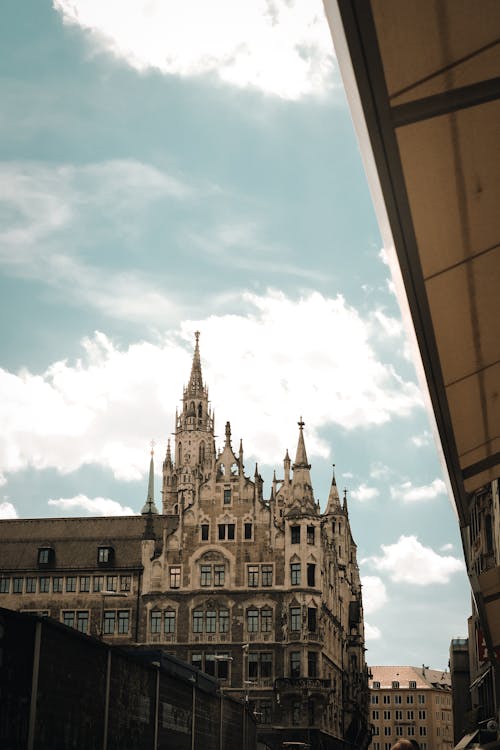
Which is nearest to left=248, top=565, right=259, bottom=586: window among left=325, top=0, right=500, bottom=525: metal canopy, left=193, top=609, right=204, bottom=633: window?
left=193, top=609, right=204, bottom=633: window

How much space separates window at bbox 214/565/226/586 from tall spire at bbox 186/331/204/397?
9122 centimetres

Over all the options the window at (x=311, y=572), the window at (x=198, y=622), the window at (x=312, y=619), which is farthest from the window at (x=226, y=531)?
the window at (x=312, y=619)

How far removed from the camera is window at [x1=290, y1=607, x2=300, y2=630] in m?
66.2

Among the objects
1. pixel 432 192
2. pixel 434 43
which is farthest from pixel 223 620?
pixel 434 43

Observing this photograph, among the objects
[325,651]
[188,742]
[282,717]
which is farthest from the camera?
[325,651]

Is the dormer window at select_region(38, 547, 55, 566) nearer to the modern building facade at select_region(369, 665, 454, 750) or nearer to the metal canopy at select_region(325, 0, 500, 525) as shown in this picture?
the metal canopy at select_region(325, 0, 500, 525)

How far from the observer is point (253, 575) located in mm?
68000

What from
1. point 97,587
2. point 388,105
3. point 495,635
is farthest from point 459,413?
point 97,587

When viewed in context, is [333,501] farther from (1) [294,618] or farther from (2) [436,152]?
(2) [436,152]

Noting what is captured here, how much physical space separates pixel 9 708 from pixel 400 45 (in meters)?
12.7

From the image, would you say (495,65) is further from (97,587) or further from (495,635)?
(97,587)

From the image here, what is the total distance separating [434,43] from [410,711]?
171390 millimetres

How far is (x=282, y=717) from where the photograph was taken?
64500mm

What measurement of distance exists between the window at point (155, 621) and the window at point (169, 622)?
446mm
